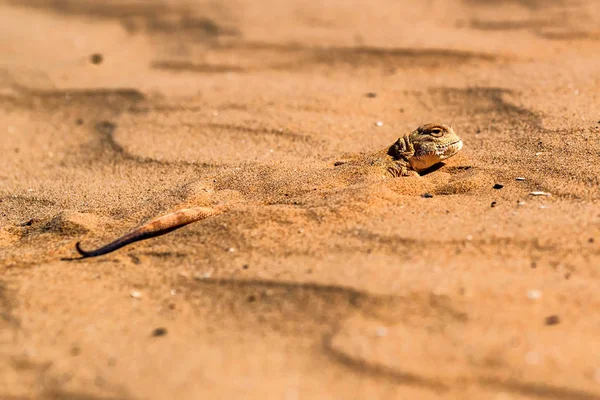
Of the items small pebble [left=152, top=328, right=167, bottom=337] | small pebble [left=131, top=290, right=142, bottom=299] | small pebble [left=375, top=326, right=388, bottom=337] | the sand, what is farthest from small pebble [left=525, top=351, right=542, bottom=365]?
small pebble [left=131, top=290, right=142, bottom=299]

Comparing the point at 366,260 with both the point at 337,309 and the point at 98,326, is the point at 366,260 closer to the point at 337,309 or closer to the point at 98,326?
the point at 337,309

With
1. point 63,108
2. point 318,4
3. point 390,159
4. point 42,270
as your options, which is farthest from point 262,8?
point 42,270

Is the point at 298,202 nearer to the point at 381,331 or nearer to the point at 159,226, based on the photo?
the point at 159,226

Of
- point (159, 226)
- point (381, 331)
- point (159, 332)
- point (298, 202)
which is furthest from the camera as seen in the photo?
point (298, 202)

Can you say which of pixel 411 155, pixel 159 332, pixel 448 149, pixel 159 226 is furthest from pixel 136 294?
pixel 448 149

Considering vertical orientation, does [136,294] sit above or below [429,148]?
below

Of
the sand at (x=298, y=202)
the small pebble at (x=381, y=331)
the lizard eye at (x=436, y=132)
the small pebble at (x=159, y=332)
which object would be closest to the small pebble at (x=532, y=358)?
the sand at (x=298, y=202)
